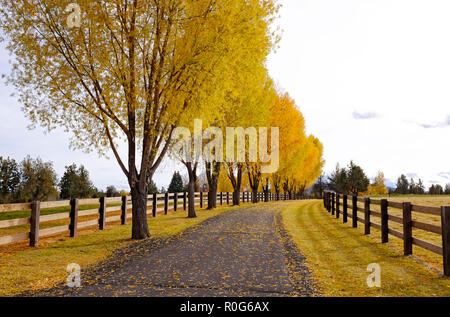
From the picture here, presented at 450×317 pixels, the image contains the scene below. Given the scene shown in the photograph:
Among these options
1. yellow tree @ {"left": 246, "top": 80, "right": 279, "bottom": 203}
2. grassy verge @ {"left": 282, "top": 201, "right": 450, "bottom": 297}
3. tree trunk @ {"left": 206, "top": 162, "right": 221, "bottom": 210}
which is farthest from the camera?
yellow tree @ {"left": 246, "top": 80, "right": 279, "bottom": 203}

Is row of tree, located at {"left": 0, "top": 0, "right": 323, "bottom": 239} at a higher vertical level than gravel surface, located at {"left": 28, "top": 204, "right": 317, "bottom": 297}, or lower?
higher

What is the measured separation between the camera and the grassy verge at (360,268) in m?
5.34

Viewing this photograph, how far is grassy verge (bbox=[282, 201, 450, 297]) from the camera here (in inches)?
210

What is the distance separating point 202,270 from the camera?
6.25 metres

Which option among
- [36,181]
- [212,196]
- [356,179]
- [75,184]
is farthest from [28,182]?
[356,179]

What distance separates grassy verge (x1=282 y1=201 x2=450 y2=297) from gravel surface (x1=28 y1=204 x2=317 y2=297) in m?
0.35

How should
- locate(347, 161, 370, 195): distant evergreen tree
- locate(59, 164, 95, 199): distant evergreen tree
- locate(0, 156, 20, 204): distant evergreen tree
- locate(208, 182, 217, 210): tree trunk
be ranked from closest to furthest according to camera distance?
locate(208, 182, 217, 210): tree trunk
locate(0, 156, 20, 204): distant evergreen tree
locate(59, 164, 95, 199): distant evergreen tree
locate(347, 161, 370, 195): distant evergreen tree

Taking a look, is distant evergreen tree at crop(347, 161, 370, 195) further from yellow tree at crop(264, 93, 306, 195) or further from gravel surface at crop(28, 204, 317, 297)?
gravel surface at crop(28, 204, 317, 297)

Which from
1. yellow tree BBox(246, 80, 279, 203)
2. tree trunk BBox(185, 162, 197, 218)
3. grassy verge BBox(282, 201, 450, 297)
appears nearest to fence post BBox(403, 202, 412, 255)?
grassy verge BBox(282, 201, 450, 297)

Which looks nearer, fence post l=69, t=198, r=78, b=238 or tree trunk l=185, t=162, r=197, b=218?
fence post l=69, t=198, r=78, b=238

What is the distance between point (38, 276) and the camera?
6.34m

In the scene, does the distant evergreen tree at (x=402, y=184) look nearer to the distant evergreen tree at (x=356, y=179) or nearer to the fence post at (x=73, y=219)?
the distant evergreen tree at (x=356, y=179)

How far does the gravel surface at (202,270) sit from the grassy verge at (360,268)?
35cm
